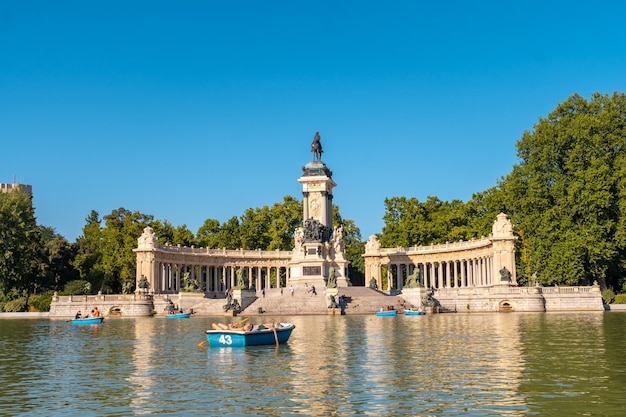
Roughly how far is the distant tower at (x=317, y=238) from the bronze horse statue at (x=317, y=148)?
0.43 ft

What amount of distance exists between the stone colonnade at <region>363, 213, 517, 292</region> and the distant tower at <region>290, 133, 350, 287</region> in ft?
23.4

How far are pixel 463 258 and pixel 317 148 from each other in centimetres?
2267

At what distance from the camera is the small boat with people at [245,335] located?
97.7 ft

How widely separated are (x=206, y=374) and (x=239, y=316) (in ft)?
129

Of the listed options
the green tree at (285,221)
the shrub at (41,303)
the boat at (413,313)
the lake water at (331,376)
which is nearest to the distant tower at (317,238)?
the boat at (413,313)

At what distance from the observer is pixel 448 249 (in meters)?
90.1

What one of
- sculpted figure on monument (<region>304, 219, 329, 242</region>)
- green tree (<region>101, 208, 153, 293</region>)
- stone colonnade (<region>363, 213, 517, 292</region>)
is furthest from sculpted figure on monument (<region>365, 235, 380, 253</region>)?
green tree (<region>101, 208, 153, 293</region>)

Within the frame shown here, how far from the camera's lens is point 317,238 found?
79.2 meters

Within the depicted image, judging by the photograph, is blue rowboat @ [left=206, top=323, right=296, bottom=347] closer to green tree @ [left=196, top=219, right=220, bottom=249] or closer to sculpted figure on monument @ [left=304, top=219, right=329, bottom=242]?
sculpted figure on monument @ [left=304, top=219, right=329, bottom=242]

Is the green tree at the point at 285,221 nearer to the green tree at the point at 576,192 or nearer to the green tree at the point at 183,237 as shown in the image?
the green tree at the point at 183,237

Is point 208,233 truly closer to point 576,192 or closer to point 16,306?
point 16,306

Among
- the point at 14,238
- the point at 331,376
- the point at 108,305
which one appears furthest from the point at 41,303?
the point at 331,376

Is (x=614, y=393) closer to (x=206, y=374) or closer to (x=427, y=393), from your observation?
(x=427, y=393)

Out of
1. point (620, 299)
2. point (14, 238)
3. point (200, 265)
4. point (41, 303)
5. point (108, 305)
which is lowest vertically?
point (620, 299)
